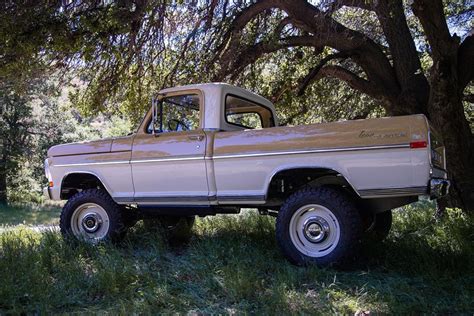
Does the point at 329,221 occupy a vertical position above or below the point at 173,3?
below

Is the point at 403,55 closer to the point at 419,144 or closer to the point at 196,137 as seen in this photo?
the point at 419,144

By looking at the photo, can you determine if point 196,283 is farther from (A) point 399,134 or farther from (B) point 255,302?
(A) point 399,134

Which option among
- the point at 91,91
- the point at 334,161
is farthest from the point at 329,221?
the point at 91,91

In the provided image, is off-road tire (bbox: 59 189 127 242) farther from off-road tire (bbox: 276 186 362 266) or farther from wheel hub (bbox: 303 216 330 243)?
wheel hub (bbox: 303 216 330 243)

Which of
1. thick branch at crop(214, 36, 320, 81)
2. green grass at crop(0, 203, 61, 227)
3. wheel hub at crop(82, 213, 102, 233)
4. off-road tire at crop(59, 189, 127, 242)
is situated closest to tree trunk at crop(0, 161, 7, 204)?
green grass at crop(0, 203, 61, 227)

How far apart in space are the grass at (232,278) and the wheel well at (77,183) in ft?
2.83

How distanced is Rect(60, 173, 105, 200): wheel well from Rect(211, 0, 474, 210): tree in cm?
329

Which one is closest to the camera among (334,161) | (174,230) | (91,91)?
(334,161)

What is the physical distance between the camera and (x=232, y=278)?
4.55 metres

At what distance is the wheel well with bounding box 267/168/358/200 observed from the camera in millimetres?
5480

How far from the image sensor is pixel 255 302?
13.6 ft

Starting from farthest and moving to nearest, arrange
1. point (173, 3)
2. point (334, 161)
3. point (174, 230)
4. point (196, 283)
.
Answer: point (173, 3) → point (174, 230) → point (334, 161) → point (196, 283)

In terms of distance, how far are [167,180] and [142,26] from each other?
143 inches

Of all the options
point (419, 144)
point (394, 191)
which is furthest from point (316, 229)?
point (419, 144)
